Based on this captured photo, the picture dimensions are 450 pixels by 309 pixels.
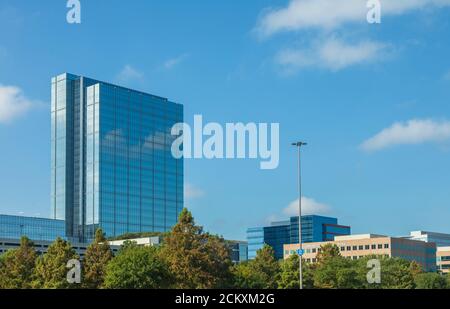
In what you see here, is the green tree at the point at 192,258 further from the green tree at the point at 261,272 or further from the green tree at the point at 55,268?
the green tree at the point at 55,268

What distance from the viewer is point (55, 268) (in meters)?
77.1

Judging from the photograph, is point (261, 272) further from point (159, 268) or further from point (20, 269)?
point (20, 269)

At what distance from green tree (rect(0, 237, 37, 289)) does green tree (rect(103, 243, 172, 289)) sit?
11.0 metres

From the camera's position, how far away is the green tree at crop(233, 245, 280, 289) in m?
86.6

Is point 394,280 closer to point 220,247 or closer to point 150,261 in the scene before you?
point 220,247

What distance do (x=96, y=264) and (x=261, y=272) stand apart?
23552mm

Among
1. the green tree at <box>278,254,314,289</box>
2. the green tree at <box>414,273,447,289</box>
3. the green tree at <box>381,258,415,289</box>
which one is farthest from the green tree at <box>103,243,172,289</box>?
the green tree at <box>414,273,447,289</box>

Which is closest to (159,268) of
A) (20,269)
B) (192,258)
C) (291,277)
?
(192,258)

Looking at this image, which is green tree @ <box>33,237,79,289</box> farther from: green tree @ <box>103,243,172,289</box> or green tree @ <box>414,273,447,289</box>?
green tree @ <box>414,273,447,289</box>

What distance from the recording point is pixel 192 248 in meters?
75.8

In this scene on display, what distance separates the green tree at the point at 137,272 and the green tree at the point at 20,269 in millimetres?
11016

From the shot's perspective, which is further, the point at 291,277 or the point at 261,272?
the point at 261,272

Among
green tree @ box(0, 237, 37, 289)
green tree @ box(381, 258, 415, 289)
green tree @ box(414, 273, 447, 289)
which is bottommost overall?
green tree @ box(414, 273, 447, 289)
